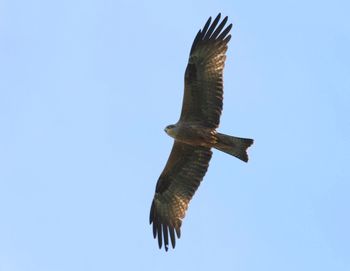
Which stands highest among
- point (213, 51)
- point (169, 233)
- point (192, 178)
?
point (213, 51)

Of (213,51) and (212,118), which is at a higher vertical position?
(213,51)

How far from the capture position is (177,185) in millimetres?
14727

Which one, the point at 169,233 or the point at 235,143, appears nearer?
the point at 235,143

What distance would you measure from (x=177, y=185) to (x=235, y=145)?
5.48ft

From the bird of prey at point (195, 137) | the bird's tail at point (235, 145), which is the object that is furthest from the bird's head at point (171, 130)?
the bird's tail at point (235, 145)

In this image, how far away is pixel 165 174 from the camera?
48.6 feet

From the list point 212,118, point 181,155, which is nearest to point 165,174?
point 181,155

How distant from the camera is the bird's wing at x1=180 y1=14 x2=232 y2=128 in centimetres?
1388

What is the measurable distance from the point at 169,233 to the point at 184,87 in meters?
2.82

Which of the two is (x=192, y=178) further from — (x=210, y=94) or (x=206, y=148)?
(x=210, y=94)

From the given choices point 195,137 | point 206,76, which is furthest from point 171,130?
point 206,76

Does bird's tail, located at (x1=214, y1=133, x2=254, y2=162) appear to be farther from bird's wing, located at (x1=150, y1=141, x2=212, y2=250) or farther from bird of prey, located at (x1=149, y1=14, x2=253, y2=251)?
bird's wing, located at (x1=150, y1=141, x2=212, y2=250)

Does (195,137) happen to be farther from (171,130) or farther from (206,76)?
(206,76)

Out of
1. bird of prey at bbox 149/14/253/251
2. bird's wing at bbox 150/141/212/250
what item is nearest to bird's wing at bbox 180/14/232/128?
bird of prey at bbox 149/14/253/251
